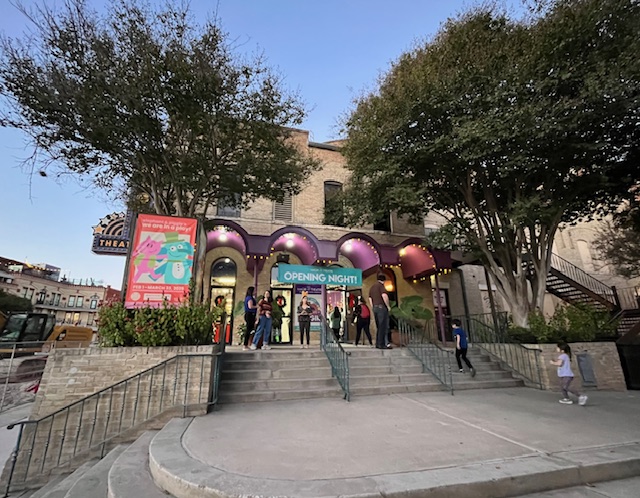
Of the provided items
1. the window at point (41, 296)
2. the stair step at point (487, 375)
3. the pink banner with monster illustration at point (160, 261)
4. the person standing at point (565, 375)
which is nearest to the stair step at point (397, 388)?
the stair step at point (487, 375)

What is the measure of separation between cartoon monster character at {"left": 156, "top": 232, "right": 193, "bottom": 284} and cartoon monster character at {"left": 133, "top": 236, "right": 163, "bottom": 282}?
10cm

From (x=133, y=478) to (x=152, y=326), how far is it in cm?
324

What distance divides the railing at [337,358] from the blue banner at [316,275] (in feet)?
9.92

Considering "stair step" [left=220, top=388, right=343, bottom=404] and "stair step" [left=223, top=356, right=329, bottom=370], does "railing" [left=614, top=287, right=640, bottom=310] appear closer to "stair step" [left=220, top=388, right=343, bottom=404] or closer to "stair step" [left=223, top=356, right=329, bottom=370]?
"stair step" [left=223, top=356, right=329, bottom=370]

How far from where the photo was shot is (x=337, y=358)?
718 cm

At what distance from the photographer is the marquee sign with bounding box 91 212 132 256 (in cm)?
1179

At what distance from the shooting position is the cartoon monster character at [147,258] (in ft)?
21.3

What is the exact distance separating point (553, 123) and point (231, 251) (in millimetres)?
11483

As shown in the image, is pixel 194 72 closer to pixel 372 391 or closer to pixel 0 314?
pixel 372 391

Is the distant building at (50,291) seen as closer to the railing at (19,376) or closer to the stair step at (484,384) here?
the railing at (19,376)

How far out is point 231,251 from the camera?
1284 centimetres

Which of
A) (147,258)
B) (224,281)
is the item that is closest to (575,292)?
(224,281)

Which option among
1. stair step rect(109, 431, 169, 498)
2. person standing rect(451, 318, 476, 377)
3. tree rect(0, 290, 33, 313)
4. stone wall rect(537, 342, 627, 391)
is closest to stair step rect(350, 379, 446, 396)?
person standing rect(451, 318, 476, 377)

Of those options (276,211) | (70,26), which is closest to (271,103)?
(70,26)
